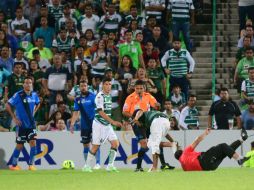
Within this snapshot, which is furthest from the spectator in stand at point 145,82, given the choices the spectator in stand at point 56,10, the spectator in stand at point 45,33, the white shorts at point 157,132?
the white shorts at point 157,132

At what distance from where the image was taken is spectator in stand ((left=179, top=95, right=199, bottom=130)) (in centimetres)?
2753

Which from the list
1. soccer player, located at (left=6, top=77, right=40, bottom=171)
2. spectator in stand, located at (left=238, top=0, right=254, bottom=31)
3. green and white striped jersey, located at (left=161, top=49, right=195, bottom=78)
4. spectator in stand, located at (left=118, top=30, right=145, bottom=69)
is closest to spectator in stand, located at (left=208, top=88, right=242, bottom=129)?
green and white striped jersey, located at (left=161, top=49, right=195, bottom=78)

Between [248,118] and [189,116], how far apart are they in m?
1.67

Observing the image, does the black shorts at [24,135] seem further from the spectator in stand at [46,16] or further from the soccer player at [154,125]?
the spectator in stand at [46,16]

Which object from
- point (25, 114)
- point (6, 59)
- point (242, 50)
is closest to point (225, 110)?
point (242, 50)

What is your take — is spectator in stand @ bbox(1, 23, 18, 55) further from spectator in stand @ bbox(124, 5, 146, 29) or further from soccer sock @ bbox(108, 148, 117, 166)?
soccer sock @ bbox(108, 148, 117, 166)

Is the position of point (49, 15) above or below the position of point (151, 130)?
above

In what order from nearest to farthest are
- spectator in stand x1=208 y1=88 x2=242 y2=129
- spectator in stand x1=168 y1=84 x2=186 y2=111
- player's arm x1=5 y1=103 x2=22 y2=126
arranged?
player's arm x1=5 y1=103 x2=22 y2=126, spectator in stand x1=208 y1=88 x2=242 y2=129, spectator in stand x1=168 y1=84 x2=186 y2=111

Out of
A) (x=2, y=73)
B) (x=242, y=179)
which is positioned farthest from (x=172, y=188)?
(x=2, y=73)

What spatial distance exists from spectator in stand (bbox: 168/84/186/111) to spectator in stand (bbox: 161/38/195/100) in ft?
0.92

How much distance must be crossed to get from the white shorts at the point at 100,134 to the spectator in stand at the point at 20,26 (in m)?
7.18

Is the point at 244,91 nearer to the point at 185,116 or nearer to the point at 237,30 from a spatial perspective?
the point at 185,116

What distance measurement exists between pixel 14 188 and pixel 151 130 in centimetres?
535

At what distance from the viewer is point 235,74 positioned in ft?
94.6
